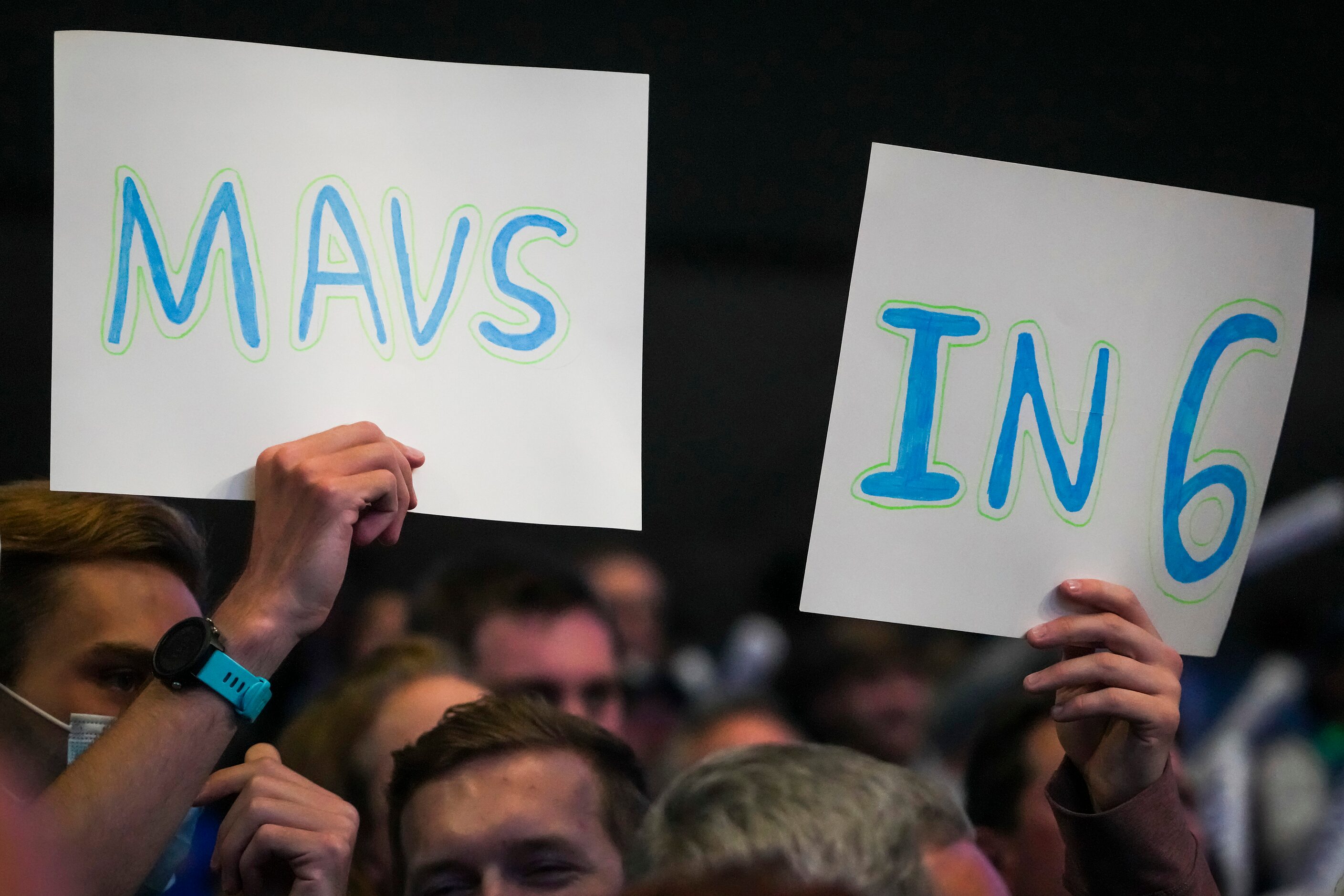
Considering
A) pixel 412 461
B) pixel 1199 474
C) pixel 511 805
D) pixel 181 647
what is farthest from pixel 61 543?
pixel 1199 474

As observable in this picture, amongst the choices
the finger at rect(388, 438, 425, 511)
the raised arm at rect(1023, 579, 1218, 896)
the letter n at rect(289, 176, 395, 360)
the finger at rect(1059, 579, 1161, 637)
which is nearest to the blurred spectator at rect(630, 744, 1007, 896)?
the raised arm at rect(1023, 579, 1218, 896)

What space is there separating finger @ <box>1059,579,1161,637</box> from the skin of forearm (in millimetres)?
610

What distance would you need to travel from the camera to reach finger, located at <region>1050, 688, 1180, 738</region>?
36.0 inches

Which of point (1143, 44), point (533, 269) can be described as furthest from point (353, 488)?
point (1143, 44)

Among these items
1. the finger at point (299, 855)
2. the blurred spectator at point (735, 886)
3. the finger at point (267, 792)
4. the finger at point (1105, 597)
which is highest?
the finger at point (1105, 597)

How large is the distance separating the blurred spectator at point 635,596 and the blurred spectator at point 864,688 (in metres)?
0.12

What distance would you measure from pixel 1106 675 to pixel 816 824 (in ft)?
0.85

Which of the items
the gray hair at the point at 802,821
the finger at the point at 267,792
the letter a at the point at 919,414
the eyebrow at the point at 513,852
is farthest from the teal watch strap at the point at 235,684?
the letter a at the point at 919,414

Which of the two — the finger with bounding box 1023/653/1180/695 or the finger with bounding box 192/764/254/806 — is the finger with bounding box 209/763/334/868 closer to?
the finger with bounding box 192/764/254/806

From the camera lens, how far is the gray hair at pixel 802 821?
0.93 meters

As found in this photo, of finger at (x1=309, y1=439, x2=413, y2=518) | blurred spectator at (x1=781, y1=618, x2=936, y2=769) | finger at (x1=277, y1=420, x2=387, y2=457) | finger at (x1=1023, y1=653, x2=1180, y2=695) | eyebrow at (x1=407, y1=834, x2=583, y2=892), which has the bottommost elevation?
eyebrow at (x1=407, y1=834, x2=583, y2=892)

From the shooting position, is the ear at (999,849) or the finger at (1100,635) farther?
the ear at (999,849)

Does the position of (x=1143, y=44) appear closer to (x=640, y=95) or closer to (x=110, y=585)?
(x=640, y=95)

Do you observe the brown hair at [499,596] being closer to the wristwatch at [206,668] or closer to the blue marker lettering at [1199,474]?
the wristwatch at [206,668]
